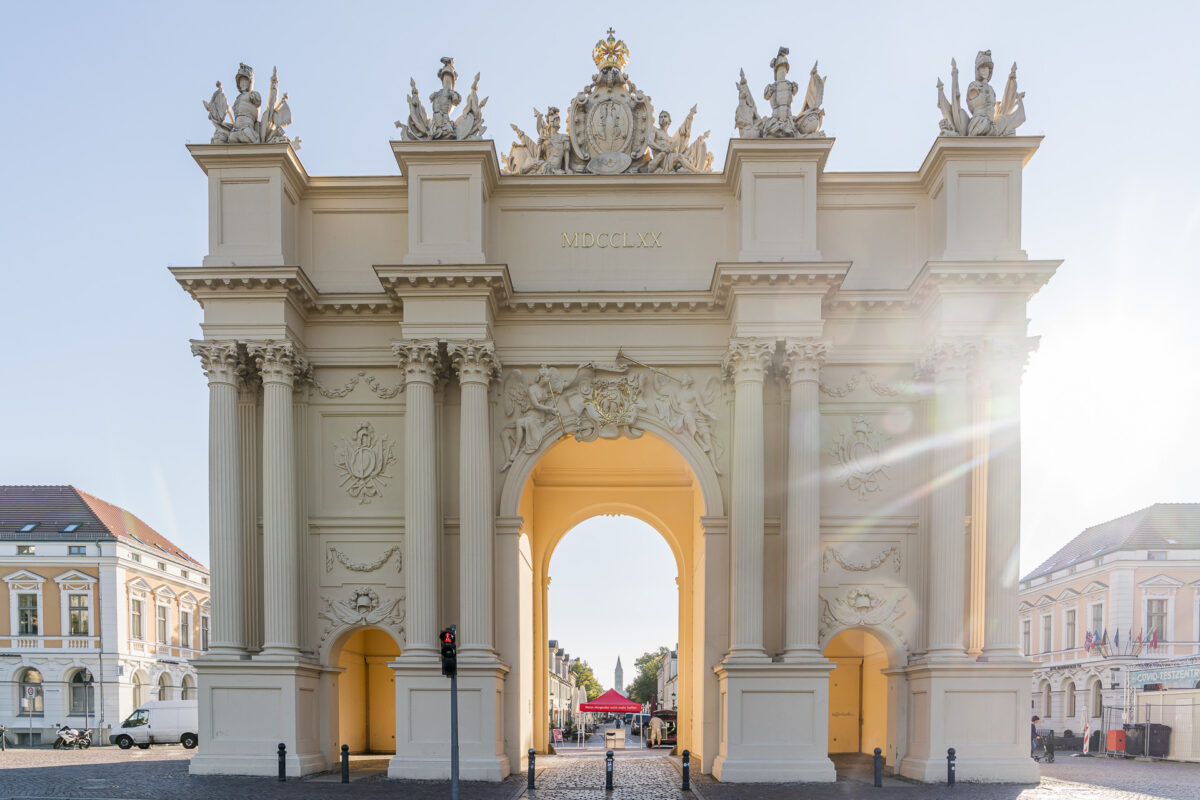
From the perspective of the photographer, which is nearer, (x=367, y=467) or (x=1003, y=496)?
(x=1003, y=496)

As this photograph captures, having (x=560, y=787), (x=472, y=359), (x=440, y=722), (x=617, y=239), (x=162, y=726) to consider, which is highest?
(x=617, y=239)

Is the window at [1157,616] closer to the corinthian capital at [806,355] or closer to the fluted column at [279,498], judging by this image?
the corinthian capital at [806,355]

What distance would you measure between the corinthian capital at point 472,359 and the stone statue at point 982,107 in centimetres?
1050

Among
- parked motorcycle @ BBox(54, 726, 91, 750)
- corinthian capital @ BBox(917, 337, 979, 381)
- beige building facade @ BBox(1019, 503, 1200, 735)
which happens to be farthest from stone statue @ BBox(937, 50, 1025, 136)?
parked motorcycle @ BBox(54, 726, 91, 750)

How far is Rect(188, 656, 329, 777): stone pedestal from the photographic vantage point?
19250 millimetres

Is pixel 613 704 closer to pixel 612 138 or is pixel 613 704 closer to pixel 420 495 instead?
pixel 420 495

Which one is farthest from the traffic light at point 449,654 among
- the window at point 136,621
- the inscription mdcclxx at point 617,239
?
the window at point 136,621

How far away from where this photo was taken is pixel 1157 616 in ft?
141

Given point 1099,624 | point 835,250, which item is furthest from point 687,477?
point 1099,624

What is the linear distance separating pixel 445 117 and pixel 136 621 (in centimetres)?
3455

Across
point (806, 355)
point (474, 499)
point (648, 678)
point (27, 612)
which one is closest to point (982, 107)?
point (806, 355)

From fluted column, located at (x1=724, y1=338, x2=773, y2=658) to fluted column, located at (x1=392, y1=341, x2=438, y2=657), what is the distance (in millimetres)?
6120

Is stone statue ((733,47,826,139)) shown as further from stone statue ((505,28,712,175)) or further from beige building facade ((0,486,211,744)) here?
beige building facade ((0,486,211,744))

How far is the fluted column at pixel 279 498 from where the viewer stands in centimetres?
A: 1998
